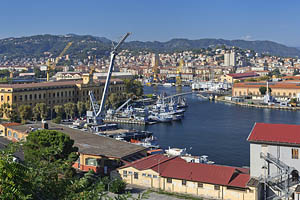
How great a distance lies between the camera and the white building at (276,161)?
170 inches

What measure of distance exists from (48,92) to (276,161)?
10401 millimetres

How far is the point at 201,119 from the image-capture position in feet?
42.9

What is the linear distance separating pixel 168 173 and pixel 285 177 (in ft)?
4.22

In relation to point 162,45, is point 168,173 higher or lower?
lower

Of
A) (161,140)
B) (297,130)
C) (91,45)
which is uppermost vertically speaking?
(91,45)

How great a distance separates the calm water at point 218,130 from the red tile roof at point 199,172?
2229mm

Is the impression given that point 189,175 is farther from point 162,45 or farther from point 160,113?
point 162,45

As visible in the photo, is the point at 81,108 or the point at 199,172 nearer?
the point at 199,172

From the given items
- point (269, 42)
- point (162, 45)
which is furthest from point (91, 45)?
point (269, 42)

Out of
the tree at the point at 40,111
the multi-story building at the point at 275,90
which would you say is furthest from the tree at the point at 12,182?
the multi-story building at the point at 275,90

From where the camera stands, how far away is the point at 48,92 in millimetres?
13734

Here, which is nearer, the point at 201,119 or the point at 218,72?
the point at 201,119

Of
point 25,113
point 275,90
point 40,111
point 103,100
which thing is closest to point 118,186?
point 103,100

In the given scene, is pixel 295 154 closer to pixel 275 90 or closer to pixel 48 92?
pixel 48 92
